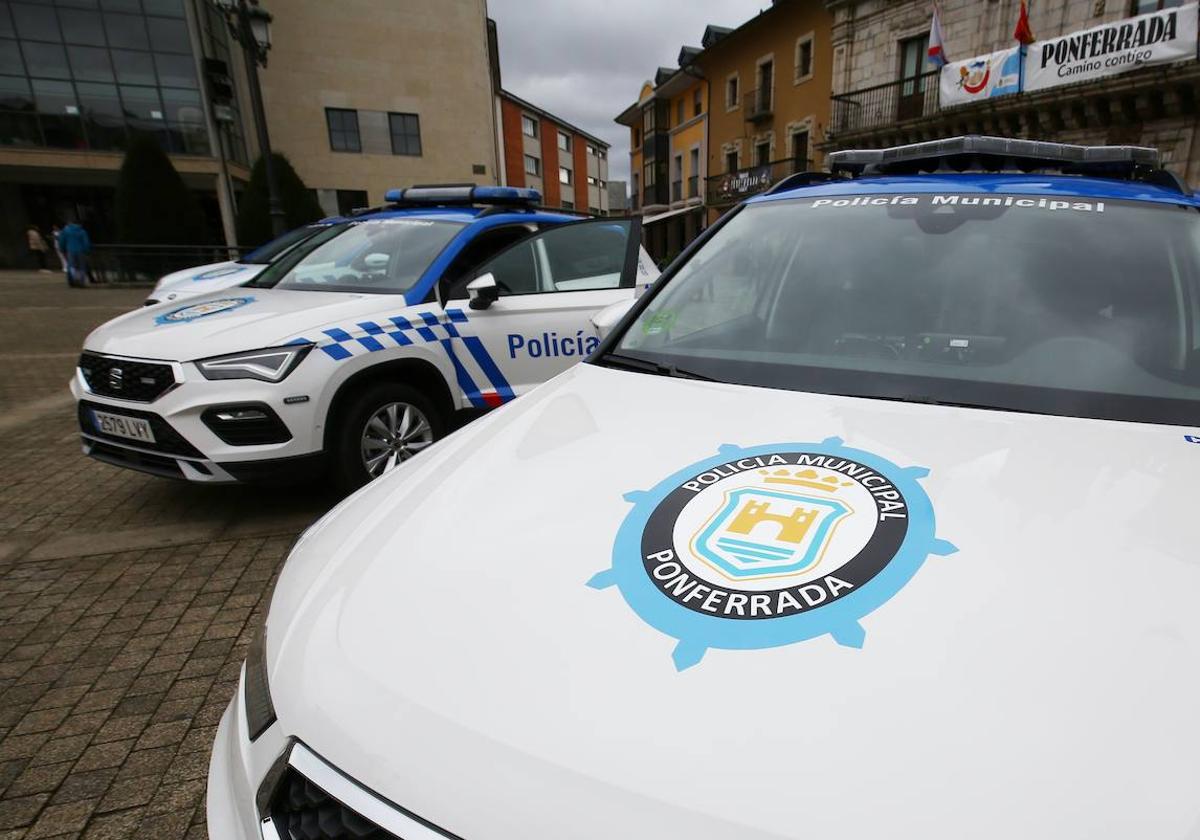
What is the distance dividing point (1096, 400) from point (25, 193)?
36545mm

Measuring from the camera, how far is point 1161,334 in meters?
1.55

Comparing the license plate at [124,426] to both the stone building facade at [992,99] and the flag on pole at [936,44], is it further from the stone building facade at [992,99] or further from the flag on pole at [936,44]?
the flag on pole at [936,44]

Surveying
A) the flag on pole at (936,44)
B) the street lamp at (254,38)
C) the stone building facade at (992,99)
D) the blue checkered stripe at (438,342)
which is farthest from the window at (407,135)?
the blue checkered stripe at (438,342)

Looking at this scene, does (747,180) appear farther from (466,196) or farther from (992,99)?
(466,196)

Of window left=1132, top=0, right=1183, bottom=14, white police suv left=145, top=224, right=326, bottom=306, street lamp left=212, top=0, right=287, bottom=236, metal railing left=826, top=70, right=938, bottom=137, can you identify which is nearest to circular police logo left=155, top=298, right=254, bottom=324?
white police suv left=145, top=224, right=326, bottom=306

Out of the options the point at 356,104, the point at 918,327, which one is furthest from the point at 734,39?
the point at 918,327

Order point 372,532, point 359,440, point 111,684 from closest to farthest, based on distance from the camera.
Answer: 1. point 372,532
2. point 111,684
3. point 359,440

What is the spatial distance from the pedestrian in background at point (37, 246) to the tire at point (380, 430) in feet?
95.5

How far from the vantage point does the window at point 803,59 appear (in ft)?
84.3

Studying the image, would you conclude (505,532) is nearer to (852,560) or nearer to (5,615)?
(852,560)

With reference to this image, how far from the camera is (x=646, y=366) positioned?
1889 mm

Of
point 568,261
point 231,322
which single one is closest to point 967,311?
point 568,261

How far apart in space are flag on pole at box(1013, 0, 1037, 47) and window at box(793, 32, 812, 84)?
9.84m

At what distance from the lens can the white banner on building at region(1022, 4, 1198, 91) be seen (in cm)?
1405
